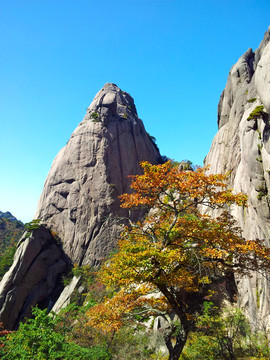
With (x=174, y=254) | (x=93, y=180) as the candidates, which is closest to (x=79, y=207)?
(x=93, y=180)

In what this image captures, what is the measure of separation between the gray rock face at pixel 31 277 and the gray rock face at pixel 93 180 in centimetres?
238

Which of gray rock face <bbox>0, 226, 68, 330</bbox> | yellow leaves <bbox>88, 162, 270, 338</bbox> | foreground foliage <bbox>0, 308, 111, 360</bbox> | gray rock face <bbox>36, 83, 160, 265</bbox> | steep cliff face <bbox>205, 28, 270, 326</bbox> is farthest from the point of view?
gray rock face <bbox>36, 83, 160, 265</bbox>

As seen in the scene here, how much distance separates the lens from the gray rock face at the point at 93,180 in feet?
111

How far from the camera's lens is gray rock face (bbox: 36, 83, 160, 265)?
3372cm

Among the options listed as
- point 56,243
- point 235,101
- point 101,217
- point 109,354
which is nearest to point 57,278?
point 56,243

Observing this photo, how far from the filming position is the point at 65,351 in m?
7.96

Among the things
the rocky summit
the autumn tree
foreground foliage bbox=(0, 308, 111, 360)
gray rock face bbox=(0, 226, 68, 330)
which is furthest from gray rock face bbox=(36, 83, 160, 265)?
the autumn tree

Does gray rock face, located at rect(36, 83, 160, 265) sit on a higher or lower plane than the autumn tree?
higher

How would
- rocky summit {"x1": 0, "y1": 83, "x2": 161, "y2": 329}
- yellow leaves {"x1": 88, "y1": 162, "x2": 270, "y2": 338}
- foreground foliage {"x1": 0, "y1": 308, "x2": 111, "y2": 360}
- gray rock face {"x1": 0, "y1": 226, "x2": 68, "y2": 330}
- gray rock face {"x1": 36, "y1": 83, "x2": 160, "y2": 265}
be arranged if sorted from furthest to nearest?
gray rock face {"x1": 36, "y1": 83, "x2": 160, "y2": 265}, rocky summit {"x1": 0, "y1": 83, "x2": 161, "y2": 329}, gray rock face {"x1": 0, "y1": 226, "x2": 68, "y2": 330}, foreground foliage {"x1": 0, "y1": 308, "x2": 111, "y2": 360}, yellow leaves {"x1": 88, "y1": 162, "x2": 270, "y2": 338}

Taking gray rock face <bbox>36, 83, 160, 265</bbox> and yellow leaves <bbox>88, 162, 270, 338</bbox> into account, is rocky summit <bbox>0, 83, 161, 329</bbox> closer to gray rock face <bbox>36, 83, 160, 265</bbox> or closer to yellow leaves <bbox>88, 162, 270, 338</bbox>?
gray rock face <bbox>36, 83, 160, 265</bbox>

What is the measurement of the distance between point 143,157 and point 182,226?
1468 inches

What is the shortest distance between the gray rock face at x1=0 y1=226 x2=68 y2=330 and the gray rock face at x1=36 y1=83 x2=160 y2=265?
2.38m

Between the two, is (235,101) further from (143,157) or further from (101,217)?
(101,217)

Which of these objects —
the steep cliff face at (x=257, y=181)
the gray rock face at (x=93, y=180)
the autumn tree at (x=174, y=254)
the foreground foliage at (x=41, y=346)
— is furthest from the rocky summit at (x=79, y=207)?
the autumn tree at (x=174, y=254)
